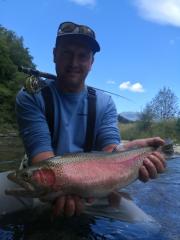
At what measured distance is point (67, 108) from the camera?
5445 millimetres

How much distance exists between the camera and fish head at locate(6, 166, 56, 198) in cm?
407

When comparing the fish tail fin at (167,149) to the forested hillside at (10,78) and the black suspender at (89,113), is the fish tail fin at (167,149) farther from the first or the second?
the forested hillside at (10,78)

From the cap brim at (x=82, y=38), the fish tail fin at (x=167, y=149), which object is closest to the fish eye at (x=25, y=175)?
the fish tail fin at (x=167, y=149)

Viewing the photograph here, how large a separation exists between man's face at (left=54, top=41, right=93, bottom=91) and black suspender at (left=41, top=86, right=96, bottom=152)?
252 mm

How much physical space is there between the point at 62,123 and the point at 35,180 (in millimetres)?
1343

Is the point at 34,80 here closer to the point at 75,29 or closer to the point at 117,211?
the point at 75,29

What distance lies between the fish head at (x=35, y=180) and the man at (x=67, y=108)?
0.89m

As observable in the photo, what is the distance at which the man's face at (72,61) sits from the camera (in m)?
5.29

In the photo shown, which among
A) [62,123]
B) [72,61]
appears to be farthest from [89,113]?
[72,61]

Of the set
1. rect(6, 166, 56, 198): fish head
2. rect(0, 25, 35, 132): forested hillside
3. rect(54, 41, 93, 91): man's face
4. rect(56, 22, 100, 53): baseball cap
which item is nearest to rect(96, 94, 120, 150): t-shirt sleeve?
rect(54, 41, 93, 91): man's face

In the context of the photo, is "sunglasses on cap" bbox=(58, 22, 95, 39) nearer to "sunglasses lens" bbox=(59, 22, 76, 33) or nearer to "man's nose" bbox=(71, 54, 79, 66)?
"sunglasses lens" bbox=(59, 22, 76, 33)

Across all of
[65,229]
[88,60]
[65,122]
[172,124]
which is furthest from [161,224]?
[172,124]

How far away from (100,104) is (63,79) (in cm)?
55

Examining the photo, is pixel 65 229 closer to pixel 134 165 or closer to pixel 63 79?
pixel 134 165
